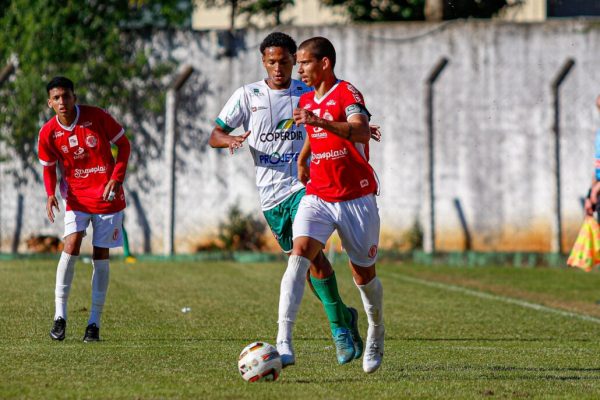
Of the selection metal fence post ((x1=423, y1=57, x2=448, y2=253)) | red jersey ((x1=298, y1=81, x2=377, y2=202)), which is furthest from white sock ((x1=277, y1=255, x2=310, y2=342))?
metal fence post ((x1=423, y1=57, x2=448, y2=253))

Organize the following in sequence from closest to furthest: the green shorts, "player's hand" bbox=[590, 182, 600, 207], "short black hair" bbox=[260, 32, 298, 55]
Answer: "short black hair" bbox=[260, 32, 298, 55], the green shorts, "player's hand" bbox=[590, 182, 600, 207]

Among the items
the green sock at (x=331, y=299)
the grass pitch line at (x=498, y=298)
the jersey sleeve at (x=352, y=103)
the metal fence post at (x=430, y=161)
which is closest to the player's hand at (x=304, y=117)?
the jersey sleeve at (x=352, y=103)

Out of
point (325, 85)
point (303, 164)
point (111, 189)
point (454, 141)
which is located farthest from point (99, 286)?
point (454, 141)

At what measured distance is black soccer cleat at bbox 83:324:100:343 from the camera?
9.93 metres

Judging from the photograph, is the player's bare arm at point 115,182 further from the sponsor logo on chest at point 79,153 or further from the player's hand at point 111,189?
the sponsor logo on chest at point 79,153

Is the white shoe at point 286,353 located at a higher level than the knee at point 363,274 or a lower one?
lower

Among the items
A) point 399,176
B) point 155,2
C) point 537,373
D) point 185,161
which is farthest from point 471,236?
point 537,373

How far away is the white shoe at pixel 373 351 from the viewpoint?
8133 mm

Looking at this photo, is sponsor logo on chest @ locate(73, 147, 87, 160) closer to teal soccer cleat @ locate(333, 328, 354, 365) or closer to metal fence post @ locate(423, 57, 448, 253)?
teal soccer cleat @ locate(333, 328, 354, 365)

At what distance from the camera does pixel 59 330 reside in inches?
391

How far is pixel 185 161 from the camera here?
845 inches

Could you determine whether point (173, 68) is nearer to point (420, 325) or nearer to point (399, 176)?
point (399, 176)

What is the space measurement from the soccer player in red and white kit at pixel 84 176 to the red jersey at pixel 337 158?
2.70 meters

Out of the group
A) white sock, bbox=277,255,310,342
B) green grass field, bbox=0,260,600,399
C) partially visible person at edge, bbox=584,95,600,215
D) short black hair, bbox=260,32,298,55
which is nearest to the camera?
green grass field, bbox=0,260,600,399
